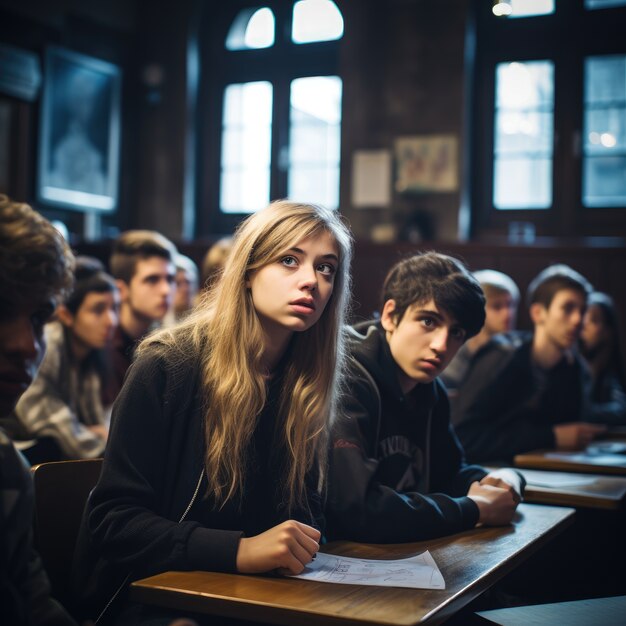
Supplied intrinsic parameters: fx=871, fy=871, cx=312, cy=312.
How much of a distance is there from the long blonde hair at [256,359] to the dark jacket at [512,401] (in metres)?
1.50

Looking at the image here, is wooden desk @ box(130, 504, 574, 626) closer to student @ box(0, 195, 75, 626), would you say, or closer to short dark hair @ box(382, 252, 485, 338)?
student @ box(0, 195, 75, 626)

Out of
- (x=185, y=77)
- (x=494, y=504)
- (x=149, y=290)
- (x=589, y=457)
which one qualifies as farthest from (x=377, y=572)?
(x=185, y=77)

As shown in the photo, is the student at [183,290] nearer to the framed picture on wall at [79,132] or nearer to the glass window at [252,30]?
the framed picture on wall at [79,132]

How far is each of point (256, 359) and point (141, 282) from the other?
2319 millimetres

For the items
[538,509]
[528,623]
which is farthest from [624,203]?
[528,623]

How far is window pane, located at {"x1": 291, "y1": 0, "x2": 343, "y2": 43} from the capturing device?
8057 millimetres

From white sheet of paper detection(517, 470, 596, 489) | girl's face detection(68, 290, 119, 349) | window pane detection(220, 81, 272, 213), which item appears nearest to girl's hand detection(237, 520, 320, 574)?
white sheet of paper detection(517, 470, 596, 489)

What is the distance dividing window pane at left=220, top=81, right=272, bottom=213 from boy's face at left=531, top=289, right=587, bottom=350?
15.8 ft

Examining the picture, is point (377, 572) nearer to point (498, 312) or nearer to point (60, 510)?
point (60, 510)

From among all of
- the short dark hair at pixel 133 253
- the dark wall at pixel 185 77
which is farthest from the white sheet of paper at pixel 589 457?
the dark wall at pixel 185 77

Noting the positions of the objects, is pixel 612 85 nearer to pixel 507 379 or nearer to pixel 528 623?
pixel 507 379

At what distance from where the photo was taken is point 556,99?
7.41 m

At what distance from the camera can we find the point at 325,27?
8.12 meters

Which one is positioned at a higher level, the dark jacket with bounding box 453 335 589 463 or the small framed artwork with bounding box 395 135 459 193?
the small framed artwork with bounding box 395 135 459 193
